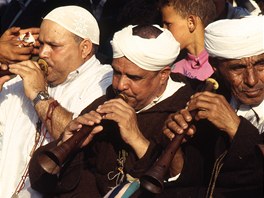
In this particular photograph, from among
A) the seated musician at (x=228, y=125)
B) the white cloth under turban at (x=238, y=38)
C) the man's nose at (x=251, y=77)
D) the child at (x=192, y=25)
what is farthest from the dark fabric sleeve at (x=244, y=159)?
the child at (x=192, y=25)

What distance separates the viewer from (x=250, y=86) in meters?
4.99

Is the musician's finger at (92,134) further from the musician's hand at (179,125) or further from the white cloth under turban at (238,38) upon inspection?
the white cloth under turban at (238,38)

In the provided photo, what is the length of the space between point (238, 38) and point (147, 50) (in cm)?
67

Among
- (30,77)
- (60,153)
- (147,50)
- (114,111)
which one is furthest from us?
(30,77)

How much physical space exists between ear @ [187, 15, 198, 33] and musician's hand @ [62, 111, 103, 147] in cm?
179

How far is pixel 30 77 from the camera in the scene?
608 centimetres

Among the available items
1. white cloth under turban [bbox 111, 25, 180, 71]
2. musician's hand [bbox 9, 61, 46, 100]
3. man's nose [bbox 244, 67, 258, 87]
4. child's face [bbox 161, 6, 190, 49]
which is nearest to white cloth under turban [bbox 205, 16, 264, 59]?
man's nose [bbox 244, 67, 258, 87]

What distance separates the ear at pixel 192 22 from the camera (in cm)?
660

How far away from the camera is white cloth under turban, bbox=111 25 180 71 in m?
5.27

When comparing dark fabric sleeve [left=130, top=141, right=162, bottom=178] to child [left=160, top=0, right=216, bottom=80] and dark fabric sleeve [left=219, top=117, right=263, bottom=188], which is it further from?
child [left=160, top=0, right=216, bottom=80]

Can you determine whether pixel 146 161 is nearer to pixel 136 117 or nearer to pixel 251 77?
pixel 136 117

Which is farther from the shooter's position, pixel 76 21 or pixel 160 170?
pixel 76 21

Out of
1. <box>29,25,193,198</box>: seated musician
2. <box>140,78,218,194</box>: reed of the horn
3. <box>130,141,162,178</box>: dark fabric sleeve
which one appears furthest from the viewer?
<box>29,25,193,198</box>: seated musician

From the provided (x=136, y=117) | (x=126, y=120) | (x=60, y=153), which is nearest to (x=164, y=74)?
(x=136, y=117)
